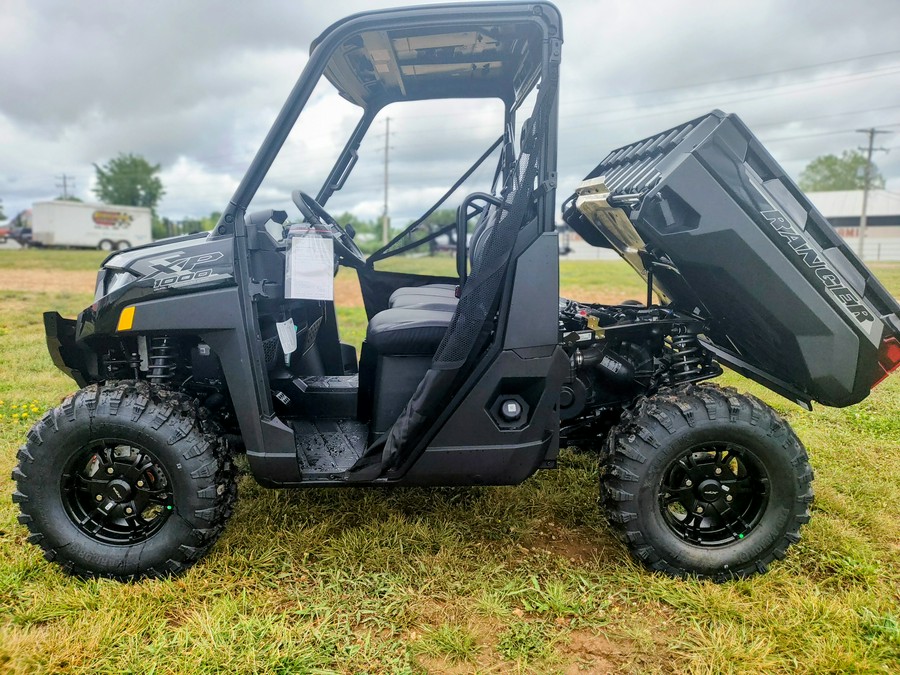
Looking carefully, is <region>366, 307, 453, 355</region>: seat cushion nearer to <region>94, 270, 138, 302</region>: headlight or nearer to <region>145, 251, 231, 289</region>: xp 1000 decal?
<region>145, 251, 231, 289</region>: xp 1000 decal

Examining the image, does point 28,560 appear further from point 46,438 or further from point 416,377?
point 416,377

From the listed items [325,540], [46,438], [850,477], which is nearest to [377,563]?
[325,540]

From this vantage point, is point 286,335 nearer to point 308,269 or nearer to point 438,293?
point 308,269

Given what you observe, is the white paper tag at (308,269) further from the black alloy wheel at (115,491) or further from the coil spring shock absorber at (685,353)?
the coil spring shock absorber at (685,353)

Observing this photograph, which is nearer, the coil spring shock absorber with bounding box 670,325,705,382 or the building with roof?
the coil spring shock absorber with bounding box 670,325,705,382

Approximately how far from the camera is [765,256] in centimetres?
237

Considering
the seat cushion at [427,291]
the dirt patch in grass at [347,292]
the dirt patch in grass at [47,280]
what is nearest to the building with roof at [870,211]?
the dirt patch in grass at [347,292]

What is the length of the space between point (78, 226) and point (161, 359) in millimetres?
42386

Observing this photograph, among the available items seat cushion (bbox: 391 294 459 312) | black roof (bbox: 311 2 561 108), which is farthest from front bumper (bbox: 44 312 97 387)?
black roof (bbox: 311 2 561 108)

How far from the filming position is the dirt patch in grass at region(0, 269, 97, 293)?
42.5 feet

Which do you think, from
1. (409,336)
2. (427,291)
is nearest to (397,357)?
(409,336)

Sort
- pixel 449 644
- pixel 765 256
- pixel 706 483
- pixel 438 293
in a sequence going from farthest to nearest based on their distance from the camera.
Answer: pixel 438 293 → pixel 706 483 → pixel 765 256 → pixel 449 644

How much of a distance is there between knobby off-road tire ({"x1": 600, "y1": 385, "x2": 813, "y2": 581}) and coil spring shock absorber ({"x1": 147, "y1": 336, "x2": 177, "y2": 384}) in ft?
6.29

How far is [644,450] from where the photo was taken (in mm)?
2516
